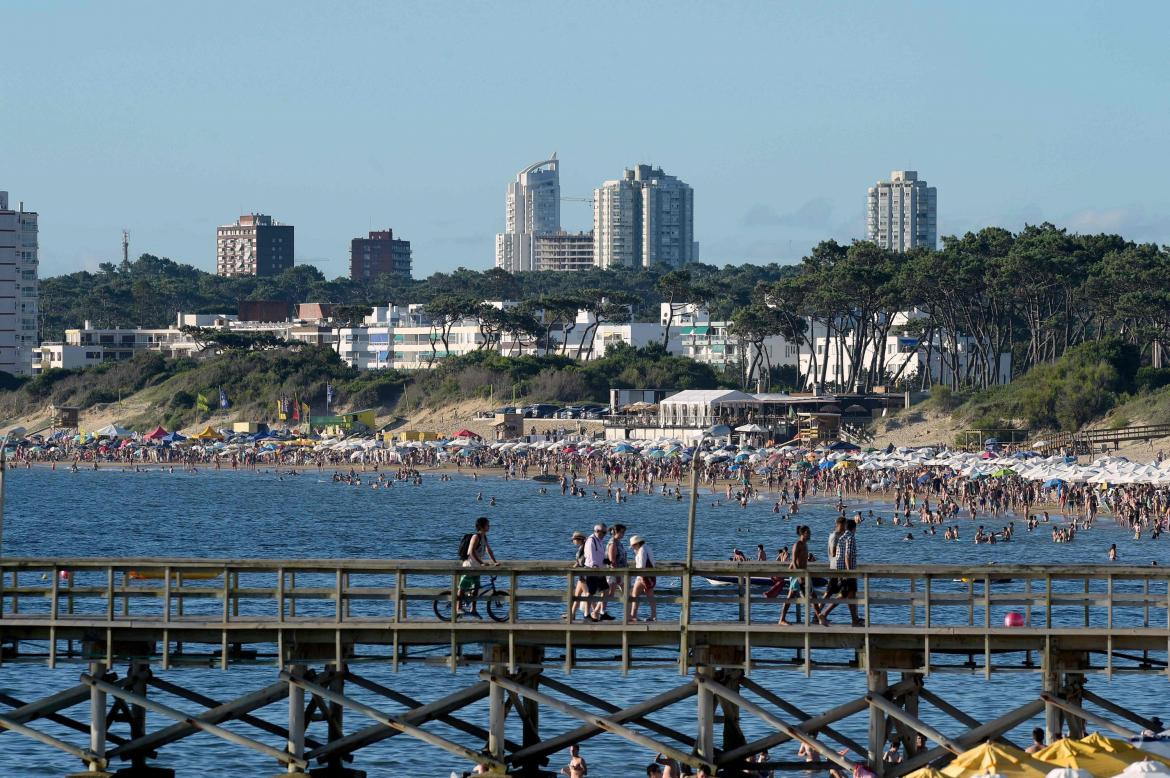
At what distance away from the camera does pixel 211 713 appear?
23891 millimetres

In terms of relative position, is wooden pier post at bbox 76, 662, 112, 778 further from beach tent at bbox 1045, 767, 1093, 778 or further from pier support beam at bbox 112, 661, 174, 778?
beach tent at bbox 1045, 767, 1093, 778

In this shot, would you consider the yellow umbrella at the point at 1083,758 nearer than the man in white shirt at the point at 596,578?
Yes

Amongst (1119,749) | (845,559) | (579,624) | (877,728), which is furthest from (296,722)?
(1119,749)

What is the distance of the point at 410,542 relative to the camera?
7912 cm

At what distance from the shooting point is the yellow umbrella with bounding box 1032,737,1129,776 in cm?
2139

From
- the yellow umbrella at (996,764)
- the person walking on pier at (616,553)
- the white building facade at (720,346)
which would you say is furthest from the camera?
the white building facade at (720,346)

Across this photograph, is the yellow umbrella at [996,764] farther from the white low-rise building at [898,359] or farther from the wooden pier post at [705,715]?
the white low-rise building at [898,359]

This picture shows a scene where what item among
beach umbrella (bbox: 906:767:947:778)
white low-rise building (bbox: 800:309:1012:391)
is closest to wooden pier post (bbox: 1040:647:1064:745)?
beach umbrella (bbox: 906:767:947:778)

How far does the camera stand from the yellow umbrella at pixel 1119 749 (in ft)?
71.6

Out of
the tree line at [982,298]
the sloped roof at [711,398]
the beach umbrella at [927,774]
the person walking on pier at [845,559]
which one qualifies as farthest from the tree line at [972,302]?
the beach umbrella at [927,774]

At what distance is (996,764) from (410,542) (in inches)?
2320

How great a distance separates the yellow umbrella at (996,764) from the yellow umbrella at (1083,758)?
190 mm

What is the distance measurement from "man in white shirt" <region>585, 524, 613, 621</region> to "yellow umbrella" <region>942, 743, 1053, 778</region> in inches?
185

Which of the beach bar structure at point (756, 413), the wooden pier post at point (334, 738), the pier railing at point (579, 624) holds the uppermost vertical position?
the beach bar structure at point (756, 413)
